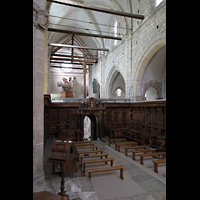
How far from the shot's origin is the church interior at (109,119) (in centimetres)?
414

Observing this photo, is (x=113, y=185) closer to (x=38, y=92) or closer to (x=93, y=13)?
(x=38, y=92)

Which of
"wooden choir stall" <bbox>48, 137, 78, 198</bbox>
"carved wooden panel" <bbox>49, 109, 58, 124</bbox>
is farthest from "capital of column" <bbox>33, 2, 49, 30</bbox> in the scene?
"carved wooden panel" <bbox>49, 109, 58, 124</bbox>

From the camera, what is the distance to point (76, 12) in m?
16.2

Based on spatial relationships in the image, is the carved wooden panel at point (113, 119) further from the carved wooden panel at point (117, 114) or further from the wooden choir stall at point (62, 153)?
the wooden choir stall at point (62, 153)

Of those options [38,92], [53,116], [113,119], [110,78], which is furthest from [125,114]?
[38,92]


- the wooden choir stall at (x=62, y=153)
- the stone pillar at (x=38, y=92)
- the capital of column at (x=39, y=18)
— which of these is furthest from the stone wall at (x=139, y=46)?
the wooden choir stall at (x=62, y=153)

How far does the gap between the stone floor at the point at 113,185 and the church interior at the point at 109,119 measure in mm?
22

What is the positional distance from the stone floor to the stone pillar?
0.49 m

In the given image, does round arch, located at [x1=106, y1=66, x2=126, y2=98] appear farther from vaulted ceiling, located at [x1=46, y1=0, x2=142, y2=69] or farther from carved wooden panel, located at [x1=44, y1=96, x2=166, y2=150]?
carved wooden panel, located at [x1=44, y1=96, x2=166, y2=150]

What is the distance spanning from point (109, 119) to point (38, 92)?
7.48 meters

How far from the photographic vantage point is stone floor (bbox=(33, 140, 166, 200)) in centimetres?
383

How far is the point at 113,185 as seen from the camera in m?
4.43
